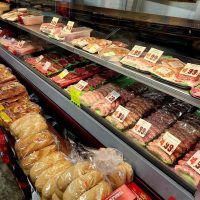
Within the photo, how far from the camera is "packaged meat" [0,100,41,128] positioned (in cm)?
251

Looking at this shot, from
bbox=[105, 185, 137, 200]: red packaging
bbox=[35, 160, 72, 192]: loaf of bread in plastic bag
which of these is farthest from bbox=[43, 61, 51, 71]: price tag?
bbox=[105, 185, 137, 200]: red packaging

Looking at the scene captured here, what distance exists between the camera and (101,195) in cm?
145

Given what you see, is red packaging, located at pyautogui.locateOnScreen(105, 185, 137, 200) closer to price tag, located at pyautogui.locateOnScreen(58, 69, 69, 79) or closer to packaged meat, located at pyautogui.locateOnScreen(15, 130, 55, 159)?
packaged meat, located at pyautogui.locateOnScreen(15, 130, 55, 159)

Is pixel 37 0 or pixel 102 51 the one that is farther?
pixel 37 0

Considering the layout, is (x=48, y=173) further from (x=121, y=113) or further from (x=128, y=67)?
(x=128, y=67)

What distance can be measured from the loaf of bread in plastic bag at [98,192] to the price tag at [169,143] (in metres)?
0.46

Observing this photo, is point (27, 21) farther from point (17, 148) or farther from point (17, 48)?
point (17, 148)

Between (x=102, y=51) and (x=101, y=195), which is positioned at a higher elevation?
(x=102, y=51)

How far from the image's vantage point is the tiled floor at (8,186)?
2473 millimetres

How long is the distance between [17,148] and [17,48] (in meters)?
1.89

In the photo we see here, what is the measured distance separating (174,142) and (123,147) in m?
0.38

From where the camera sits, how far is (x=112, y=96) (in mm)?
2227

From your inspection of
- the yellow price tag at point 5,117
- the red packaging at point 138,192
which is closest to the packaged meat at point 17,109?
the yellow price tag at point 5,117

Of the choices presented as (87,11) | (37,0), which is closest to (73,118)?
(87,11)
